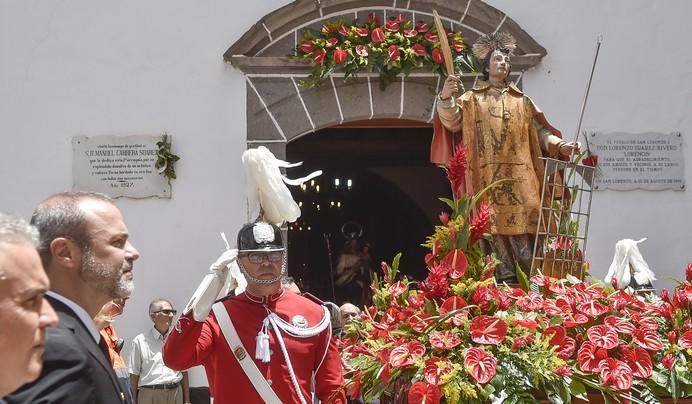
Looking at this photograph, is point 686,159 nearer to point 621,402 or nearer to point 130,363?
point 130,363

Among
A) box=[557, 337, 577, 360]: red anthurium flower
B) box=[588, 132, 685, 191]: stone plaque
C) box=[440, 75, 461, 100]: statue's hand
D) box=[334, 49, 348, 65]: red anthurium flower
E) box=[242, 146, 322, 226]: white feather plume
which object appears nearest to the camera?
box=[557, 337, 577, 360]: red anthurium flower

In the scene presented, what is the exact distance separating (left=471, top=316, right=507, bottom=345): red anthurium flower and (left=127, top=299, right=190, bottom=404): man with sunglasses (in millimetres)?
4278

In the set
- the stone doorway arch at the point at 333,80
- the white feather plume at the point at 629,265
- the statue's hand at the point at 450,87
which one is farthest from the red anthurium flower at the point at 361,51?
the statue's hand at the point at 450,87

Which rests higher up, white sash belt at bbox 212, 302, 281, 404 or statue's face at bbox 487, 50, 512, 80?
statue's face at bbox 487, 50, 512, 80

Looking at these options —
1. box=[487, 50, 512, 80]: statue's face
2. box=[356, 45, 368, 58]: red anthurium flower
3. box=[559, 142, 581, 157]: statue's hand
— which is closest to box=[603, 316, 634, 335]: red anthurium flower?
box=[559, 142, 581, 157]: statue's hand

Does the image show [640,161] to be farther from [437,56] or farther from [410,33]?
[410,33]

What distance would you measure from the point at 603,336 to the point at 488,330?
16.5 inches

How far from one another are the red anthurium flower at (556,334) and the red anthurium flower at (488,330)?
0.56 feet

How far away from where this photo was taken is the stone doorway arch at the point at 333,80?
8.17 metres

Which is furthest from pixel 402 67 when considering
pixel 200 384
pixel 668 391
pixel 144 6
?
pixel 668 391

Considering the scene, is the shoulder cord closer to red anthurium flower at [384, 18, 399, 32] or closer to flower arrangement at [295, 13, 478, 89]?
flower arrangement at [295, 13, 478, 89]

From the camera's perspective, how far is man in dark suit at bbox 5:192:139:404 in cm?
224

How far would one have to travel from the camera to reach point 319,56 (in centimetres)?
805

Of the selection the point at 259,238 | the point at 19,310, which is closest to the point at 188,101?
the point at 259,238
